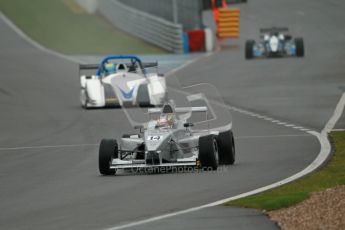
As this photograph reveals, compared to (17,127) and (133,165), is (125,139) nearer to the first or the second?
(133,165)

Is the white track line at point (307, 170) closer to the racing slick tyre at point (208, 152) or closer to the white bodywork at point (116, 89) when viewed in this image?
the racing slick tyre at point (208, 152)

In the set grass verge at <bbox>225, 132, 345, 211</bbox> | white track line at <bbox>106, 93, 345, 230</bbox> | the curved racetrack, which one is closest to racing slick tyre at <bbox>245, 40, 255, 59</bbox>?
the curved racetrack

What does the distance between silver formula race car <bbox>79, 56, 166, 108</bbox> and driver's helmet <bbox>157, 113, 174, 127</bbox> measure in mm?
10785

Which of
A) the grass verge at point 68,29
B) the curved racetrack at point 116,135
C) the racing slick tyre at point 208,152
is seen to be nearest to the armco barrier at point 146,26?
the grass verge at point 68,29

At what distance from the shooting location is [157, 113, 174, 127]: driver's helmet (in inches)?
644

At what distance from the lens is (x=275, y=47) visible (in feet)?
142

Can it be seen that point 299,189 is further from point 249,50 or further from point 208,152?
point 249,50

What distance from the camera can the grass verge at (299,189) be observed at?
1199 centimetres

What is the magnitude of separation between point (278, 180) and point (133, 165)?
7.62ft

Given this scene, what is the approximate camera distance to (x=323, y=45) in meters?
48.0

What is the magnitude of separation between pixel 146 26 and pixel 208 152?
123 feet

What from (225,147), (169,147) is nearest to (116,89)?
(225,147)

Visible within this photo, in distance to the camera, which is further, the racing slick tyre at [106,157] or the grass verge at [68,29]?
the grass verge at [68,29]

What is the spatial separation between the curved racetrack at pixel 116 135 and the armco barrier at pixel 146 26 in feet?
8.19
